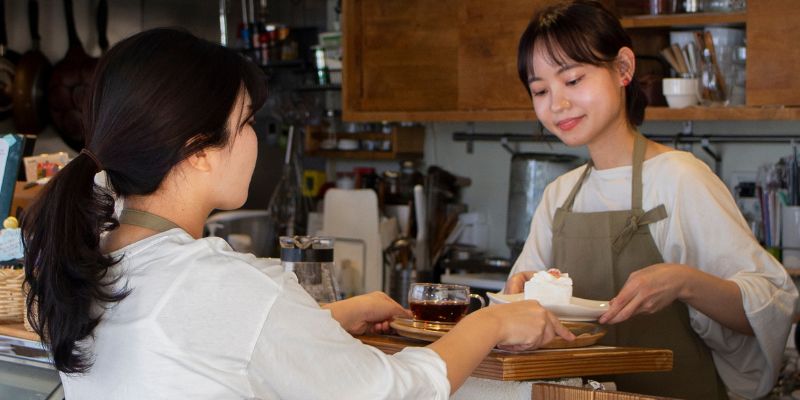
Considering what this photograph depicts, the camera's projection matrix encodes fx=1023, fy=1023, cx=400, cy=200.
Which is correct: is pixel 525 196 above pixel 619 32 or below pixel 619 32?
below

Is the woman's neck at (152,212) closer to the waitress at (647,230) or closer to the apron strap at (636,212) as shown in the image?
the waitress at (647,230)

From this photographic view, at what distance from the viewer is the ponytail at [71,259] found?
4.11 feet

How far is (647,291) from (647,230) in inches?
16.4

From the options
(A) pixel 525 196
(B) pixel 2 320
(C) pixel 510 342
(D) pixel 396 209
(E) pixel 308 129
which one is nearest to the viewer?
(C) pixel 510 342

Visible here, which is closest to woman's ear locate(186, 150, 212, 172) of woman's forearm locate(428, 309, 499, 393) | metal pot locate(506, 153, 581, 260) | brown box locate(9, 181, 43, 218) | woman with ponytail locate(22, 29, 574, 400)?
woman with ponytail locate(22, 29, 574, 400)

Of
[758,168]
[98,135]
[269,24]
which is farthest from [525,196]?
[98,135]

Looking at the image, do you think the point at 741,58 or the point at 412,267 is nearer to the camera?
the point at 741,58

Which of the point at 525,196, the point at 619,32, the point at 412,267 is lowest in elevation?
the point at 412,267

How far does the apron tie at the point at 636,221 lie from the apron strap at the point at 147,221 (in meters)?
1.18

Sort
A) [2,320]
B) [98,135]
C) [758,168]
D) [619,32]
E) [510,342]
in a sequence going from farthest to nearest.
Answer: [758,168] < [619,32] < [2,320] < [510,342] < [98,135]

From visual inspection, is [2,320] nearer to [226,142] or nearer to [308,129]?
[226,142]

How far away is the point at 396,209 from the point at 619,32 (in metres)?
2.68

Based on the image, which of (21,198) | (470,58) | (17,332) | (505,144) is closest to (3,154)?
(21,198)

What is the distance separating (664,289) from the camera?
1867 mm
